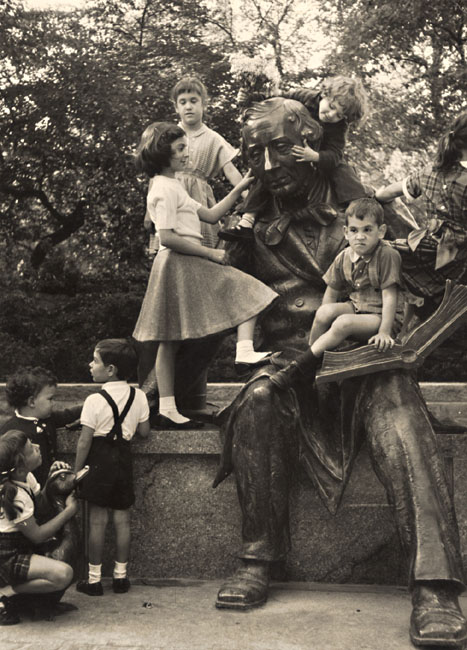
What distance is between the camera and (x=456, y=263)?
4176mm

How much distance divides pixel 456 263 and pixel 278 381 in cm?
99

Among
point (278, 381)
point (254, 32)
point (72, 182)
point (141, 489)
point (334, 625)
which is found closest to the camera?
point (334, 625)

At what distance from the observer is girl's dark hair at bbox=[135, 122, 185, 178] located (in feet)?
14.6

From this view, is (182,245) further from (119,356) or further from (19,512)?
(19,512)

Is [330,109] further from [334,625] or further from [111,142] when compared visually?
[111,142]

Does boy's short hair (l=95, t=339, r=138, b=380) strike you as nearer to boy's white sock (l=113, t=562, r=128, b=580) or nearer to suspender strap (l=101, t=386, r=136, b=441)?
suspender strap (l=101, t=386, r=136, b=441)

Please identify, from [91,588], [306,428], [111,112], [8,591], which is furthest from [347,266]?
[111,112]

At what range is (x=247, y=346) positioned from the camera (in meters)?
4.42

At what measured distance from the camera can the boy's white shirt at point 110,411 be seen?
13.5 feet

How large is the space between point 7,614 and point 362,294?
2.04 m

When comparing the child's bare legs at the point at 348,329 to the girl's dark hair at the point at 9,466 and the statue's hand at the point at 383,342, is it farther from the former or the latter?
the girl's dark hair at the point at 9,466

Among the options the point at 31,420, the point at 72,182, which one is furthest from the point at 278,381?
the point at 72,182

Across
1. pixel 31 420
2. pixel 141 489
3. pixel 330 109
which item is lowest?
pixel 141 489

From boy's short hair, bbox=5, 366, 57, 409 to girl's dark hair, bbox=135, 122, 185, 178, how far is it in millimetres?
1173
